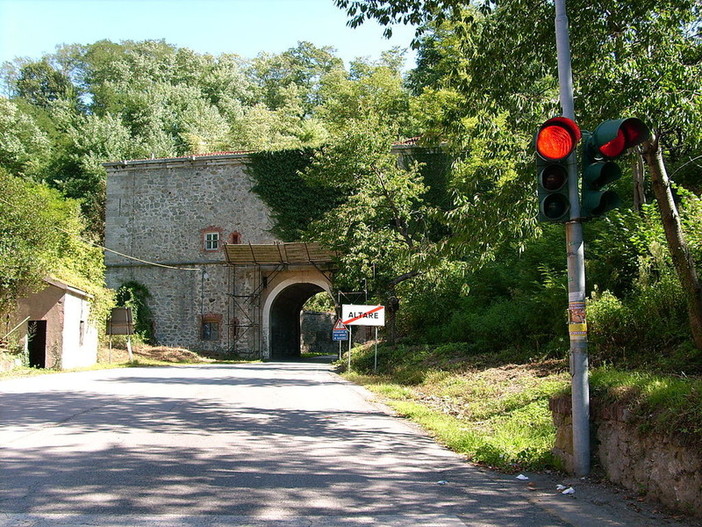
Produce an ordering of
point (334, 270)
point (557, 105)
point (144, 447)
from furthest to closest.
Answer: point (334, 270)
point (557, 105)
point (144, 447)

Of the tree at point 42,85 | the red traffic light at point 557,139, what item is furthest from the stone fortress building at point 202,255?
the red traffic light at point 557,139

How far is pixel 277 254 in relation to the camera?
34406 millimetres

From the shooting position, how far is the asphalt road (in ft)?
16.9

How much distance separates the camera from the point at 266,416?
1110 cm

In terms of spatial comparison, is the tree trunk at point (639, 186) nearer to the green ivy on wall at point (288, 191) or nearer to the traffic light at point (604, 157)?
the traffic light at point (604, 157)

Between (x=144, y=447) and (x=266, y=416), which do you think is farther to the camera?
(x=266, y=416)

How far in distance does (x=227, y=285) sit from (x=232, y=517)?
31475 millimetres

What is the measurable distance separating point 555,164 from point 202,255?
31496mm

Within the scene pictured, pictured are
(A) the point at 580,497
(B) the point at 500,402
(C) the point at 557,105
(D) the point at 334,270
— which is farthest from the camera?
(D) the point at 334,270

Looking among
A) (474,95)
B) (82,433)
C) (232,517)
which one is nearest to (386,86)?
(474,95)

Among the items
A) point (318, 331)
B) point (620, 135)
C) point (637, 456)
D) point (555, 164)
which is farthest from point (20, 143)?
point (637, 456)

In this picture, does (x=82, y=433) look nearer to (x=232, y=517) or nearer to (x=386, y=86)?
(x=232, y=517)

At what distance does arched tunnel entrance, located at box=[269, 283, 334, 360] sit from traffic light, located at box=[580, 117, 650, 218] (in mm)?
30202

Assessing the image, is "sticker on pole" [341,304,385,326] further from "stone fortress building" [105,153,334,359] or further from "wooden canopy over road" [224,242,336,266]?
"stone fortress building" [105,153,334,359]
